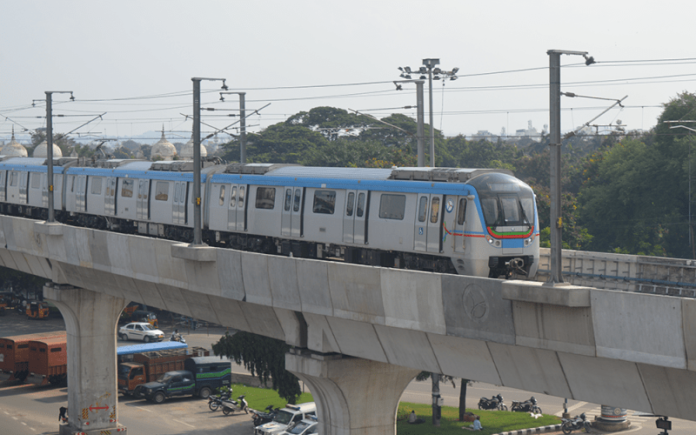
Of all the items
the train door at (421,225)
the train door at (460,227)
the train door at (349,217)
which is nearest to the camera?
the train door at (460,227)

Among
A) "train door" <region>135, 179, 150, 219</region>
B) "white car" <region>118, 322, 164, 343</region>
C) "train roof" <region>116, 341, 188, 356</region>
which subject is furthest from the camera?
"white car" <region>118, 322, 164, 343</region>

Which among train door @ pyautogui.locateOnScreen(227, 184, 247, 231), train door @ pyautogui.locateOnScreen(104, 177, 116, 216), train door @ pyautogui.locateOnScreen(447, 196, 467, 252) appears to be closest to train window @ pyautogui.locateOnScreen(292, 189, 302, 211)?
train door @ pyautogui.locateOnScreen(227, 184, 247, 231)

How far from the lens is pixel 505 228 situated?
2022 centimetres

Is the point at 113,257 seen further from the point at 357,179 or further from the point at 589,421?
the point at 589,421

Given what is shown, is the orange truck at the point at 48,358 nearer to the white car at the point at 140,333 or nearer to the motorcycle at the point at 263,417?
the white car at the point at 140,333

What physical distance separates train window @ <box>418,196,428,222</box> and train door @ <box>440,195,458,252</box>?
68 cm

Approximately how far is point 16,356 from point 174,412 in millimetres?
12235

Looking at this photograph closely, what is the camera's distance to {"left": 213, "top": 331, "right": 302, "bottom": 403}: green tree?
39.2m

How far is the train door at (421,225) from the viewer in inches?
839

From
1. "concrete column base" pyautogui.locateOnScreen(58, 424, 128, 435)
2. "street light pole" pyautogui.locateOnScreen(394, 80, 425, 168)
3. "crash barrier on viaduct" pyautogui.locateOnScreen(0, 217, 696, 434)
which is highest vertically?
"street light pole" pyautogui.locateOnScreen(394, 80, 425, 168)

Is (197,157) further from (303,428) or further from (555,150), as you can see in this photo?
(303,428)

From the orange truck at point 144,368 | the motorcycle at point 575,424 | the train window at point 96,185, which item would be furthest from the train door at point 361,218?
the orange truck at point 144,368

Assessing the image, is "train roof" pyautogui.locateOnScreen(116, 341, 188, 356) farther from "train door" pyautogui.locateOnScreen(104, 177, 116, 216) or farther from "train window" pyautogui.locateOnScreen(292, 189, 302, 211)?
"train window" pyautogui.locateOnScreen(292, 189, 302, 211)

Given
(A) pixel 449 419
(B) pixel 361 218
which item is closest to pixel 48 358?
(A) pixel 449 419
